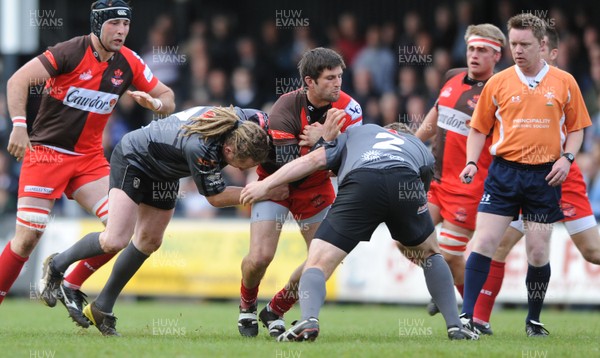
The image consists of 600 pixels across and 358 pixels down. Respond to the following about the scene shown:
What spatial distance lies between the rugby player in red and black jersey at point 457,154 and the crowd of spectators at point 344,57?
5040mm

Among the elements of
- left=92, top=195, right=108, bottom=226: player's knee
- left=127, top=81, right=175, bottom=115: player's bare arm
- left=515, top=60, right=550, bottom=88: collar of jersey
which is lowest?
left=92, top=195, right=108, bottom=226: player's knee

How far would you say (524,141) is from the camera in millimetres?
7949

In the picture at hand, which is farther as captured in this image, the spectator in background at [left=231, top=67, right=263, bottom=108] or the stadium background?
the spectator in background at [left=231, top=67, right=263, bottom=108]

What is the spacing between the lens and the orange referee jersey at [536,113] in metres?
7.93

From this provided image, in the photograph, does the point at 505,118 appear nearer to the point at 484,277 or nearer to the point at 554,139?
the point at 554,139

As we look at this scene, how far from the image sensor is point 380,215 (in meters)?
7.07

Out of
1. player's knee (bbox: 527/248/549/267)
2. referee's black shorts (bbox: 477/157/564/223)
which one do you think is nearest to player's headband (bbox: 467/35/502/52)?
referee's black shorts (bbox: 477/157/564/223)

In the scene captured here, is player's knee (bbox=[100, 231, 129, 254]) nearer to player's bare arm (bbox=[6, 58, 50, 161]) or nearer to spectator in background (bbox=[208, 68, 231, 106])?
player's bare arm (bbox=[6, 58, 50, 161])

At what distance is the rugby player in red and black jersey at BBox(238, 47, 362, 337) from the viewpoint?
771 cm

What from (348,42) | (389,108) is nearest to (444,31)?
(348,42)

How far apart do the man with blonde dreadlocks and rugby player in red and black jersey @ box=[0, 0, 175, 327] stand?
333 millimetres

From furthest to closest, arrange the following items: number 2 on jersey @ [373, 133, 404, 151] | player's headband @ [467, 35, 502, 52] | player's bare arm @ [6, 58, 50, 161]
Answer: player's headband @ [467, 35, 502, 52], player's bare arm @ [6, 58, 50, 161], number 2 on jersey @ [373, 133, 404, 151]

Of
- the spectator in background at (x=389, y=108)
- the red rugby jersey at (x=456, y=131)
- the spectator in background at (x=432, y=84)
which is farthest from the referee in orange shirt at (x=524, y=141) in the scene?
the spectator in background at (x=432, y=84)

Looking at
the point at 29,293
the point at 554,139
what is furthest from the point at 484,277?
the point at 29,293
